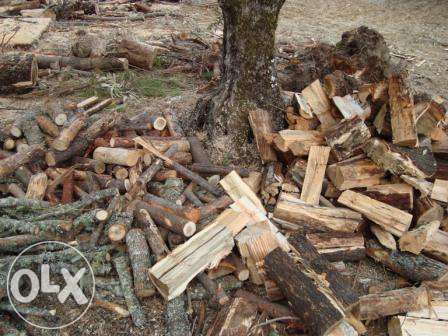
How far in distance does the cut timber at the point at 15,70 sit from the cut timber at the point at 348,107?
15.3 feet

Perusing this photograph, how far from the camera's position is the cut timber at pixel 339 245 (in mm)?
3719

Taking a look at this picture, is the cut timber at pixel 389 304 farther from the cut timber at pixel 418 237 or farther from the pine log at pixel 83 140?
the pine log at pixel 83 140

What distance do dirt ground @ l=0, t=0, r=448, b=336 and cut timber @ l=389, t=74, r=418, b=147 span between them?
1224 mm

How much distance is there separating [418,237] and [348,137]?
3.60 ft

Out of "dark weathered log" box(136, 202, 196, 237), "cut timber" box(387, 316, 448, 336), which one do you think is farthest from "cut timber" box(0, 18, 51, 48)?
"cut timber" box(387, 316, 448, 336)

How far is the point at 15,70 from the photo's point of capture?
20.7 feet

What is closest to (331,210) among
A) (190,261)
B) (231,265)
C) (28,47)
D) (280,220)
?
(280,220)

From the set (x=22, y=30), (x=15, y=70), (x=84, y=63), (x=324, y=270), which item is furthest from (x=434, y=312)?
(x=22, y=30)

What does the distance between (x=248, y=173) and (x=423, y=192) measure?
5.58ft

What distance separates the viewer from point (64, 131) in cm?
434

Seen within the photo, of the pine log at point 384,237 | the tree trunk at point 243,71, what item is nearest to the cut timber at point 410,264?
the pine log at point 384,237

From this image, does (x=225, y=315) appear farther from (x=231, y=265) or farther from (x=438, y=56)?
(x=438, y=56)

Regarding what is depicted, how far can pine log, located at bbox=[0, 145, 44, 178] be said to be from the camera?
4094 millimetres

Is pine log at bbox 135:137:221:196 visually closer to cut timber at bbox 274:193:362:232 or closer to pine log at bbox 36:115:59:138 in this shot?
cut timber at bbox 274:193:362:232
